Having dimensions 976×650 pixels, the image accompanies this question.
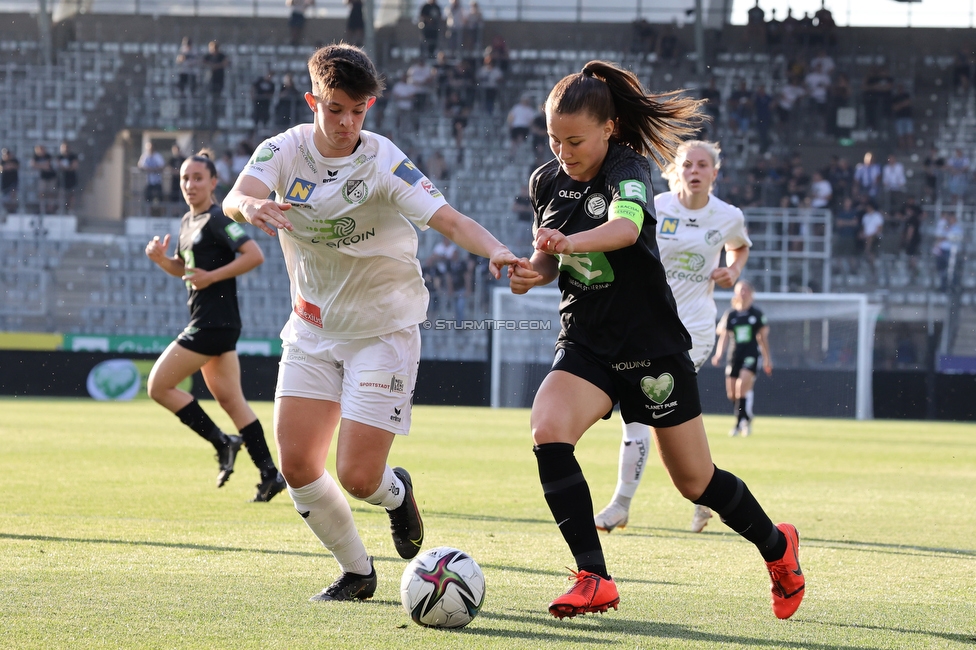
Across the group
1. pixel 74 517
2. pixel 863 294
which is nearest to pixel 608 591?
pixel 74 517

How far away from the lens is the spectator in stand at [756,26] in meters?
29.7

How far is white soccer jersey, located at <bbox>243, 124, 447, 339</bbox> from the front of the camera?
4.49 m

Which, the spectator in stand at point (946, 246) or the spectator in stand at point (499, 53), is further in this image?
the spectator in stand at point (499, 53)

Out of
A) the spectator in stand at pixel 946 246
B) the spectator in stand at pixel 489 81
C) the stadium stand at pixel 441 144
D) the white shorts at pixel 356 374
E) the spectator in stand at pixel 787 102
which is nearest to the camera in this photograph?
the white shorts at pixel 356 374

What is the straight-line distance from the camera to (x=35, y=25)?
30.1 m

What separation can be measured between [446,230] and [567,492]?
1.05 meters

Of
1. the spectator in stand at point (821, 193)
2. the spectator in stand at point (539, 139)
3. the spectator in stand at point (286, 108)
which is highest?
the spectator in stand at point (286, 108)

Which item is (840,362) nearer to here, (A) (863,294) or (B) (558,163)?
(A) (863,294)

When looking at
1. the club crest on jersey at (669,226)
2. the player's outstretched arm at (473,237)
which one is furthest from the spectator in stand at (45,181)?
the player's outstretched arm at (473,237)

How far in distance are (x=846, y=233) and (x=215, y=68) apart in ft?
50.1

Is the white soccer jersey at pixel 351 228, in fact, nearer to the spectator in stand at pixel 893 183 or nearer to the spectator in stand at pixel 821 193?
the spectator in stand at pixel 821 193

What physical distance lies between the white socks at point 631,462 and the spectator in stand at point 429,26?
923 inches

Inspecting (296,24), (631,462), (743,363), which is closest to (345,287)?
(631,462)

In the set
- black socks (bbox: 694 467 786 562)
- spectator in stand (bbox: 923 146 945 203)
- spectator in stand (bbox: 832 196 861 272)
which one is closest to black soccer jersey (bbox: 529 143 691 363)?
black socks (bbox: 694 467 786 562)
